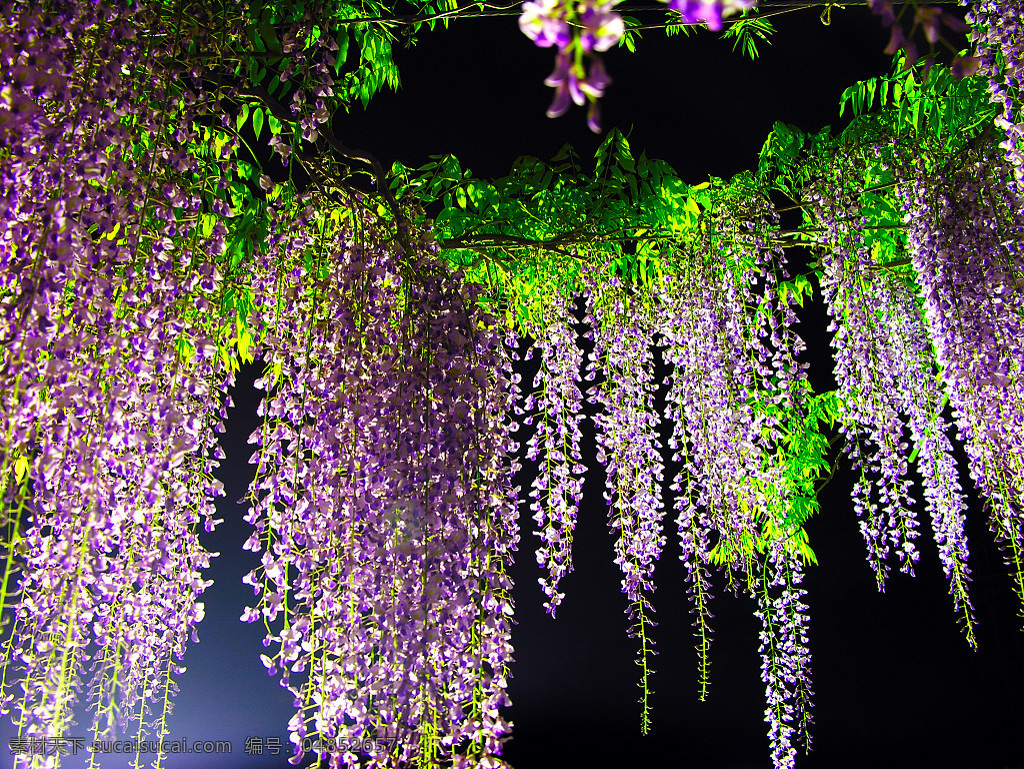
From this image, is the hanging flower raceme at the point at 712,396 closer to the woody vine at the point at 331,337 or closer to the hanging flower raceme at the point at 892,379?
the woody vine at the point at 331,337

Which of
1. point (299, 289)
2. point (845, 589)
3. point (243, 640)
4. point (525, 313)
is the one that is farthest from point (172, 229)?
point (845, 589)

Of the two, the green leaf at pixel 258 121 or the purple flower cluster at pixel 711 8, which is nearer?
the purple flower cluster at pixel 711 8

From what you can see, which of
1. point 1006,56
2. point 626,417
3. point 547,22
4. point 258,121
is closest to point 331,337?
point 258,121

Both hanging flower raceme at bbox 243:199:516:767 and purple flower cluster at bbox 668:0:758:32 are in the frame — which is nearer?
purple flower cluster at bbox 668:0:758:32

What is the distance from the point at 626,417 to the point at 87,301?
2.31m

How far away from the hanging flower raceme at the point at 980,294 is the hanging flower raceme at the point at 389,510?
169cm

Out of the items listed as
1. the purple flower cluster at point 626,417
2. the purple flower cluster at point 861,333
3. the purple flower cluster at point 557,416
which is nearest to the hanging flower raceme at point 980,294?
the purple flower cluster at point 861,333

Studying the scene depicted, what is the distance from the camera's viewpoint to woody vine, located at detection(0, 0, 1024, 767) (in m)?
1.57

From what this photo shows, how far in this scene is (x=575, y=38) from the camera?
2.38ft

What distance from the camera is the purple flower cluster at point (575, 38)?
0.70 m

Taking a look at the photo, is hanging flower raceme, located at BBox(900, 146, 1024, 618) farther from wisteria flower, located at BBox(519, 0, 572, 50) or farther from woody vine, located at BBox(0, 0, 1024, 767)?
wisteria flower, located at BBox(519, 0, 572, 50)

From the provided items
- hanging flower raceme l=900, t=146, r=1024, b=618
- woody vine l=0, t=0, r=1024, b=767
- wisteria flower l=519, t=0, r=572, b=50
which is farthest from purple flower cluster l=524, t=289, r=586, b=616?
wisteria flower l=519, t=0, r=572, b=50

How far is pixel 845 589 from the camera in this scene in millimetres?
5480

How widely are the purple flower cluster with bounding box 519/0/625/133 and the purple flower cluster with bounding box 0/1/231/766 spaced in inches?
42.1
